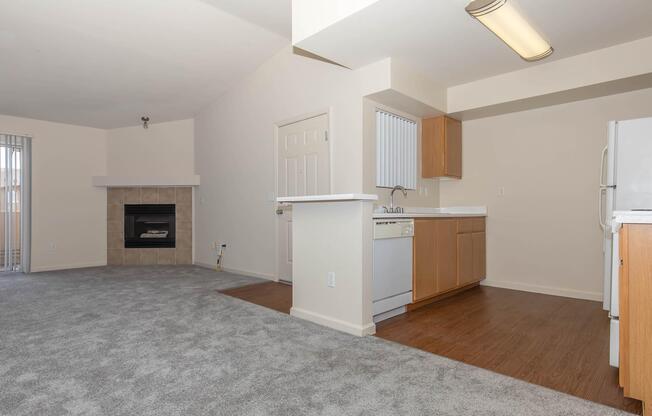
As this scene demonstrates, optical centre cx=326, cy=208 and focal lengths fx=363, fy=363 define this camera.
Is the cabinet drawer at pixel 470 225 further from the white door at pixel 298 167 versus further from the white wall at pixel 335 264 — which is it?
the white wall at pixel 335 264

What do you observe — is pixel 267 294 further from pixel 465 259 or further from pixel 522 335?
pixel 522 335

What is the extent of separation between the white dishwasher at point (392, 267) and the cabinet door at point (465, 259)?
3.17 ft

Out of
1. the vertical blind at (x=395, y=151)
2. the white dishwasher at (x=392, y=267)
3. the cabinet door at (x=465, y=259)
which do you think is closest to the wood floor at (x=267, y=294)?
the white dishwasher at (x=392, y=267)

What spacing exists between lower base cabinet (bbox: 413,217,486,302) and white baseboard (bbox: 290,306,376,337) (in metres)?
0.80

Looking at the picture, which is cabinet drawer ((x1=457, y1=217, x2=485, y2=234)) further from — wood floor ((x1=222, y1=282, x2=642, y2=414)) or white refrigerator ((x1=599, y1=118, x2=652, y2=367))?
white refrigerator ((x1=599, y1=118, x2=652, y2=367))

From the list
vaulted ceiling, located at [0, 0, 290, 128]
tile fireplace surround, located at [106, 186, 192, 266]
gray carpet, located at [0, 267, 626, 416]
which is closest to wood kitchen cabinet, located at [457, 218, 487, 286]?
gray carpet, located at [0, 267, 626, 416]

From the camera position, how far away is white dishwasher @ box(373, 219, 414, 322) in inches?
116

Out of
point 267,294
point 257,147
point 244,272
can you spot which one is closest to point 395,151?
point 257,147

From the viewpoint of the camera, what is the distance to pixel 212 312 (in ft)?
10.9

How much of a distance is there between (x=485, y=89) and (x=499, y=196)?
1.30 meters

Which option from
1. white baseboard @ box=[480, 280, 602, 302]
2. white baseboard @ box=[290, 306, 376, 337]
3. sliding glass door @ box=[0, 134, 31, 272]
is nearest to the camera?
white baseboard @ box=[290, 306, 376, 337]

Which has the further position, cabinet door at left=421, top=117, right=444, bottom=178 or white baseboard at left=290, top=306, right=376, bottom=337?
cabinet door at left=421, top=117, right=444, bottom=178

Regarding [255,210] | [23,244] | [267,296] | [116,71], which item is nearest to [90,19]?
[116,71]

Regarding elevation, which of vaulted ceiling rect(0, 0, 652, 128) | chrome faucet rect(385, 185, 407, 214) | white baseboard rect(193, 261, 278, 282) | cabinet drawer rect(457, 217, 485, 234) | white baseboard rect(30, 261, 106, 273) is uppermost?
vaulted ceiling rect(0, 0, 652, 128)
